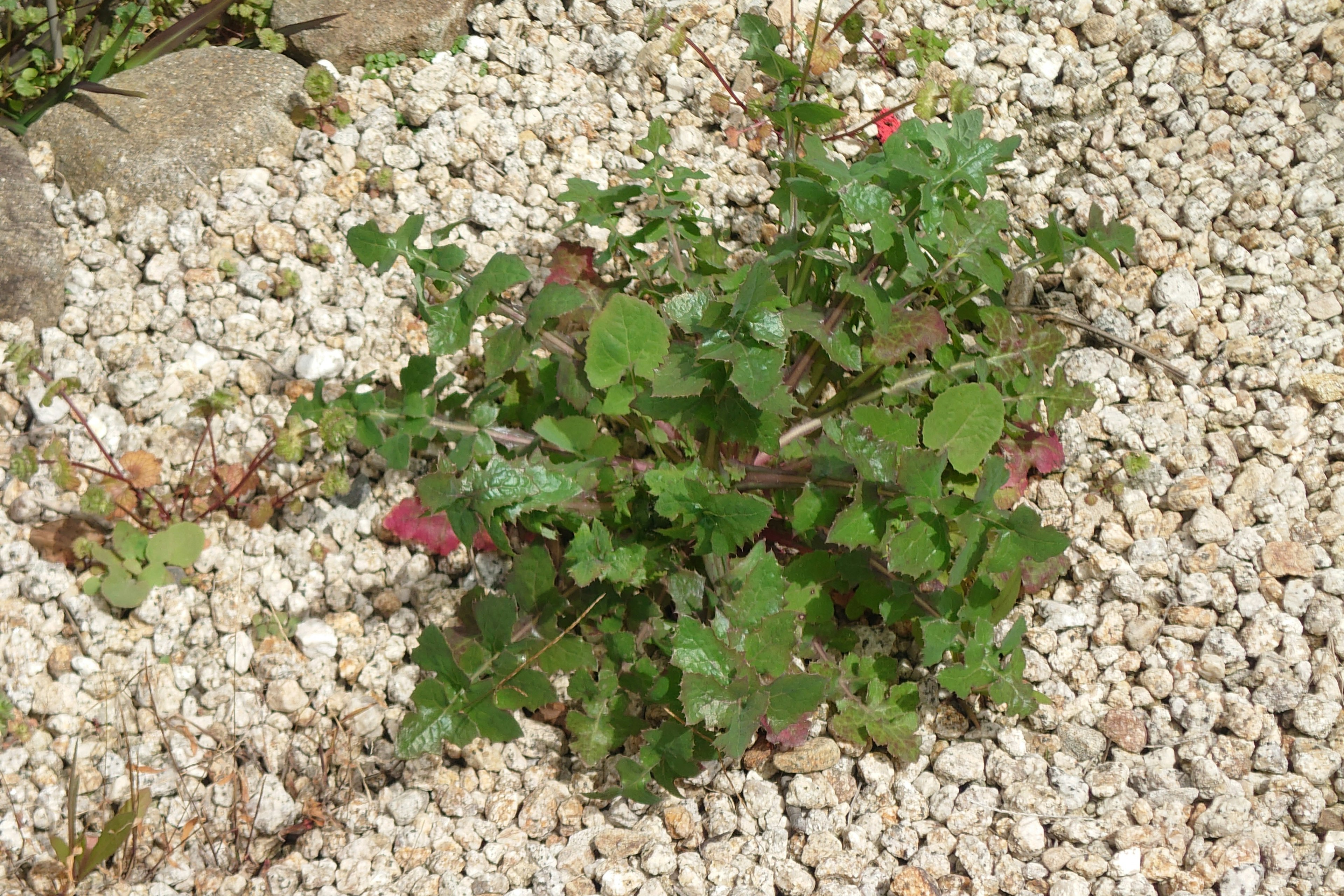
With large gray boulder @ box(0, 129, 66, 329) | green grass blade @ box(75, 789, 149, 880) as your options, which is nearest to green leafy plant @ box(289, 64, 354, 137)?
large gray boulder @ box(0, 129, 66, 329)

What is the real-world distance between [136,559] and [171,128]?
131 cm

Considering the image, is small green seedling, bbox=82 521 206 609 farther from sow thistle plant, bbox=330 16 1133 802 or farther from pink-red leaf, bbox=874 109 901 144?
pink-red leaf, bbox=874 109 901 144

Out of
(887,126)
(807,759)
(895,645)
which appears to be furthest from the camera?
(887,126)

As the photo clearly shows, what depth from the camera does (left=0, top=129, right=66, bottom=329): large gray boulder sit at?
2.81 m

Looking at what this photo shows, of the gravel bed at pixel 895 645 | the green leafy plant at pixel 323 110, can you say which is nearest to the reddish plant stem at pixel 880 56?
the gravel bed at pixel 895 645

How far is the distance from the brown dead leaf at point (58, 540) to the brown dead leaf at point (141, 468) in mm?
161

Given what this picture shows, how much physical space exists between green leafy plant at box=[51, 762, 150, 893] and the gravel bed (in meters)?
0.07

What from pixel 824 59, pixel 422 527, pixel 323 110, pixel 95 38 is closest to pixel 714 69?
pixel 824 59

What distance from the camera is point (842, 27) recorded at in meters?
3.41

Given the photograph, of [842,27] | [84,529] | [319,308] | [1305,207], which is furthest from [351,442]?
[1305,207]

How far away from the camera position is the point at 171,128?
3141 mm

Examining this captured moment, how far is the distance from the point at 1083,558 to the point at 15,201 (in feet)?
9.10

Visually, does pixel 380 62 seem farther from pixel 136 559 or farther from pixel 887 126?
pixel 136 559

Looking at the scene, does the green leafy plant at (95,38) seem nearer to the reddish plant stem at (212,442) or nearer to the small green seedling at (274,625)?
the reddish plant stem at (212,442)
